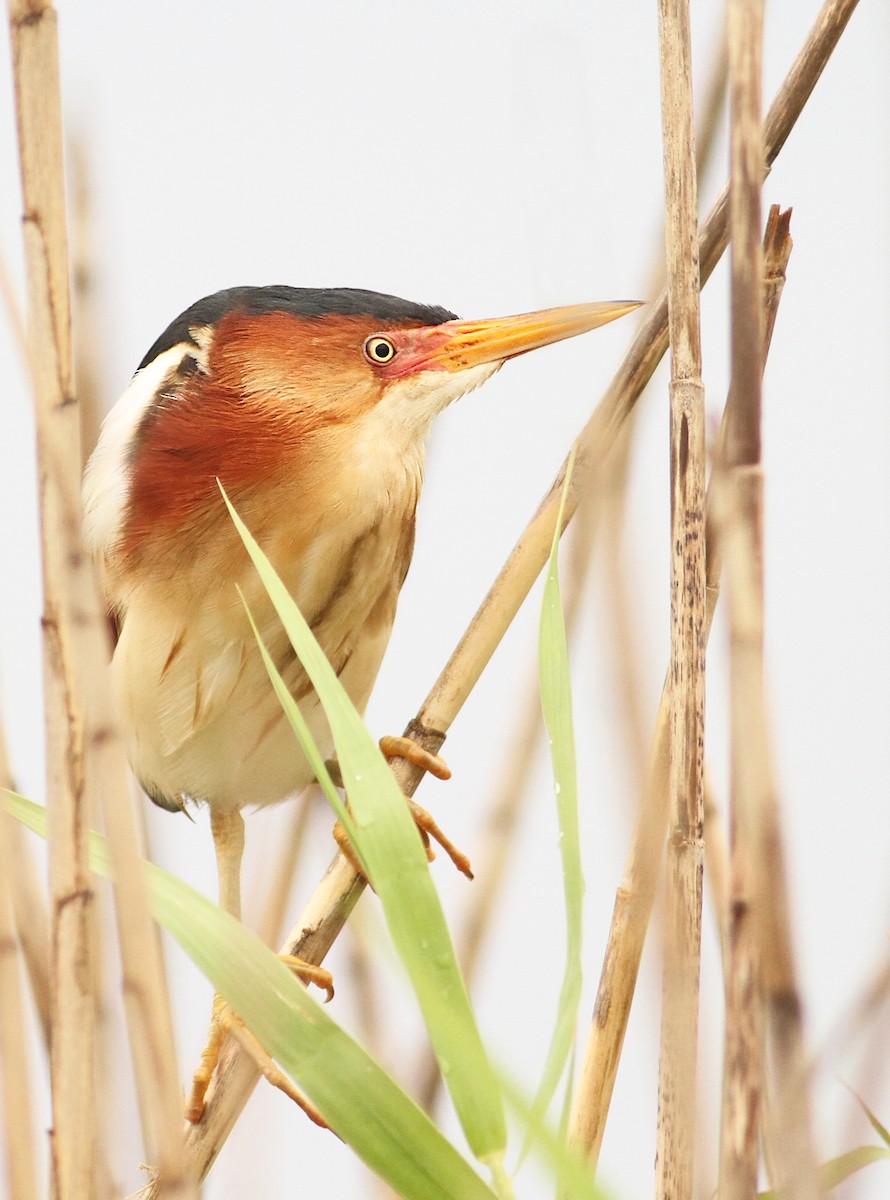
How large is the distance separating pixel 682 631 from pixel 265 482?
0.57 meters

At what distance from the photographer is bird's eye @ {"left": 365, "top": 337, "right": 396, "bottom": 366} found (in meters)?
1.23

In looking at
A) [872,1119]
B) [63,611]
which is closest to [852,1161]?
[872,1119]

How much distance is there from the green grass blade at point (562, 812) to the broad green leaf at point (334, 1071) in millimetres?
50

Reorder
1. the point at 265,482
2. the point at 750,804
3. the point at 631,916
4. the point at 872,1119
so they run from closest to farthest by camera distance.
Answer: the point at 750,804 → the point at 872,1119 → the point at 631,916 → the point at 265,482

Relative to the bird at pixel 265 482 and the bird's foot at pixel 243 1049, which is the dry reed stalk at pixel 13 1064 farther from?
the bird at pixel 265 482

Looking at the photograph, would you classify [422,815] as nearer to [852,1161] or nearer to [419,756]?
[419,756]

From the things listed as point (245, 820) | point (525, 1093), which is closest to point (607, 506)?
point (525, 1093)

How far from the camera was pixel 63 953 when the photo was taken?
683 millimetres

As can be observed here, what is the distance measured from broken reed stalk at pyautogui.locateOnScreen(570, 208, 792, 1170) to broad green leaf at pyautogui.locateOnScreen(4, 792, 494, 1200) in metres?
0.21

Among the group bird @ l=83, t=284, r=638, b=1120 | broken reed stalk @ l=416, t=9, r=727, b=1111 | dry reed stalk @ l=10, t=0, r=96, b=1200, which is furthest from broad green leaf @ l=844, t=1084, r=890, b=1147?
bird @ l=83, t=284, r=638, b=1120

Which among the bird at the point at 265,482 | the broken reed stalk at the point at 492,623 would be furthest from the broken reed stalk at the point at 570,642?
the bird at the point at 265,482

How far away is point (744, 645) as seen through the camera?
615mm

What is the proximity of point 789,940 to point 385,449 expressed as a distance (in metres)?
0.73

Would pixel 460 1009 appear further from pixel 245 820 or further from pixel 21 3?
pixel 245 820
